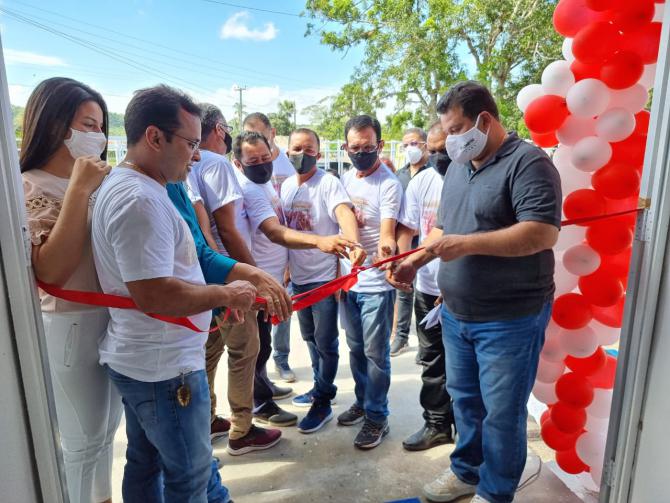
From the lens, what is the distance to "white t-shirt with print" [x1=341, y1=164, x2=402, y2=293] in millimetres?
2844

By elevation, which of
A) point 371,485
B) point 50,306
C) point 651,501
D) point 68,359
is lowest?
point 371,485

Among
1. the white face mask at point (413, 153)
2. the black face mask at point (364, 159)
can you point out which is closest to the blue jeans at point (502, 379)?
the black face mask at point (364, 159)

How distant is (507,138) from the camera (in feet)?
6.59

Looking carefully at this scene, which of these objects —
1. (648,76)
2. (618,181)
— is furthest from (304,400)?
(648,76)

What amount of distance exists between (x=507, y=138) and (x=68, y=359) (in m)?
1.92

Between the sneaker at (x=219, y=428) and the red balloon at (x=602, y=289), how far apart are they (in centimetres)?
229

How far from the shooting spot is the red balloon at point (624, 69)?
193 cm

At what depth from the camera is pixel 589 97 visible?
1.97m

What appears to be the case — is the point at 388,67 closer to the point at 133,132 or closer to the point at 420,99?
the point at 420,99

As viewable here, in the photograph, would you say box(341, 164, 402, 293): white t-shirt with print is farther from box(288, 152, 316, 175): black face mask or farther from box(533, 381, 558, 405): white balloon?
box(533, 381, 558, 405): white balloon

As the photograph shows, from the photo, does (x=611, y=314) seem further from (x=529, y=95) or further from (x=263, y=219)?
(x=263, y=219)

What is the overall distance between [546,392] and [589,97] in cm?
141

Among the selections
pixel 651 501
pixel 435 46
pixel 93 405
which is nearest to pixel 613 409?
pixel 651 501

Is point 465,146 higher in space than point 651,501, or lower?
higher
